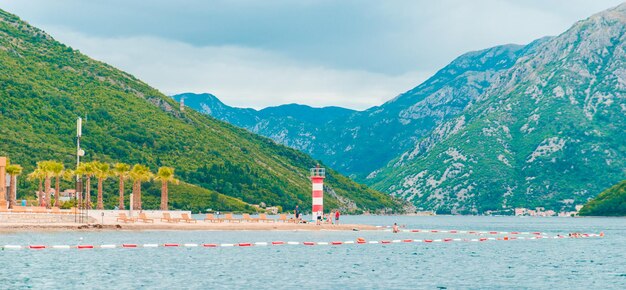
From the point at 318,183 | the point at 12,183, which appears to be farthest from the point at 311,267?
the point at 12,183

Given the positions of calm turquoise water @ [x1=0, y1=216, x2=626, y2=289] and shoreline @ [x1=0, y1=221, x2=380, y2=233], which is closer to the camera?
calm turquoise water @ [x1=0, y1=216, x2=626, y2=289]

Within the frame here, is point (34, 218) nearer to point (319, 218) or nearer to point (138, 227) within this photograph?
point (138, 227)

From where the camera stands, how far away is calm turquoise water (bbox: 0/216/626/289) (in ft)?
184

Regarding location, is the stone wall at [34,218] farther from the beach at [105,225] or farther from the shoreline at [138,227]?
the shoreline at [138,227]

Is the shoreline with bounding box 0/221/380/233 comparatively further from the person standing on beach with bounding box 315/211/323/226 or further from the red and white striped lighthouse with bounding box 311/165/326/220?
the red and white striped lighthouse with bounding box 311/165/326/220

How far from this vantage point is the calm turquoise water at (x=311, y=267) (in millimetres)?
56219

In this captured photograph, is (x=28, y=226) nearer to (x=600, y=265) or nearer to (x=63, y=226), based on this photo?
(x=63, y=226)

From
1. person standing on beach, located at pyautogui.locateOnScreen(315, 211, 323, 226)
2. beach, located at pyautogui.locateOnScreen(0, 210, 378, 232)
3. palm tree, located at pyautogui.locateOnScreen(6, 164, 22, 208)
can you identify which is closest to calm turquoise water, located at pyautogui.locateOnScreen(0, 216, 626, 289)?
beach, located at pyautogui.locateOnScreen(0, 210, 378, 232)

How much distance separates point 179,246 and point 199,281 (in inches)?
1193

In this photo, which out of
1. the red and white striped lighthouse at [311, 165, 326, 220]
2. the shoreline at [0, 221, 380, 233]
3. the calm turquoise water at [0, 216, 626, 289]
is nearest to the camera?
the calm turquoise water at [0, 216, 626, 289]

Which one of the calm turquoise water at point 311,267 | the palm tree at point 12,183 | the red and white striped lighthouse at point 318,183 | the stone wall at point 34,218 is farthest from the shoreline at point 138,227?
the palm tree at point 12,183

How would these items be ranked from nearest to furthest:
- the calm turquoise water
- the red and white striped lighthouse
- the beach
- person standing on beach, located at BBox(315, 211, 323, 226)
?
1. the calm turquoise water
2. the beach
3. the red and white striped lighthouse
4. person standing on beach, located at BBox(315, 211, 323, 226)

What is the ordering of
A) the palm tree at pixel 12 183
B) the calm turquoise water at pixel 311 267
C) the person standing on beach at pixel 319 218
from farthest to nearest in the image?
the palm tree at pixel 12 183 < the person standing on beach at pixel 319 218 < the calm turquoise water at pixel 311 267

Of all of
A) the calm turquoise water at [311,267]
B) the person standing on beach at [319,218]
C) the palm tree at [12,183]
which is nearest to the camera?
the calm turquoise water at [311,267]
